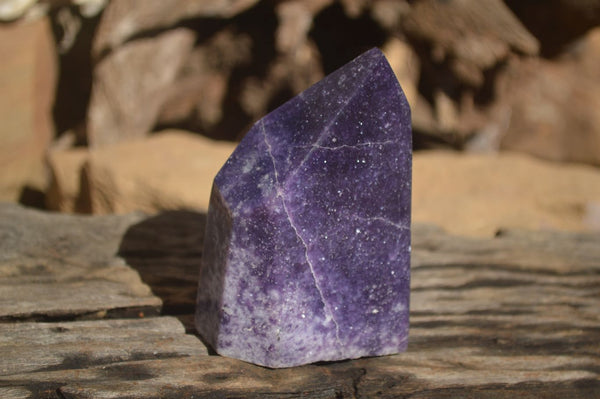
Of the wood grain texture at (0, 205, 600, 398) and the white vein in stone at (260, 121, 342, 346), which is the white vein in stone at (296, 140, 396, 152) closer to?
the white vein in stone at (260, 121, 342, 346)

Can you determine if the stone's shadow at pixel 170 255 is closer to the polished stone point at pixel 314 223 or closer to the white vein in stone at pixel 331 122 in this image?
the polished stone point at pixel 314 223

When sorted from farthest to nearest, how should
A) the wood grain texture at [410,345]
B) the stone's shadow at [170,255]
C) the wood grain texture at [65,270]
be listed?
1. the stone's shadow at [170,255]
2. the wood grain texture at [65,270]
3. the wood grain texture at [410,345]

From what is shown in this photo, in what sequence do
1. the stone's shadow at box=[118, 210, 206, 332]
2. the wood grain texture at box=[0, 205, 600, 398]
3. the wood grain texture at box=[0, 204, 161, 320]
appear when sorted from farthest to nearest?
the stone's shadow at box=[118, 210, 206, 332] → the wood grain texture at box=[0, 204, 161, 320] → the wood grain texture at box=[0, 205, 600, 398]

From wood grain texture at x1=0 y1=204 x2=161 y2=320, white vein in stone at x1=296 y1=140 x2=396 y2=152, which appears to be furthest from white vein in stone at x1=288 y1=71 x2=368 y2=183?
wood grain texture at x1=0 y1=204 x2=161 y2=320

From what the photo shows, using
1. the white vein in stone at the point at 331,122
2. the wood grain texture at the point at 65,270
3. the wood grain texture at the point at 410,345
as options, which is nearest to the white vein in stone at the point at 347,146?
the white vein in stone at the point at 331,122

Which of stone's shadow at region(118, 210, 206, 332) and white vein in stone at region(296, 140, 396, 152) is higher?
white vein in stone at region(296, 140, 396, 152)

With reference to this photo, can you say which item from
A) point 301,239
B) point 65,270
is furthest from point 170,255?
point 301,239

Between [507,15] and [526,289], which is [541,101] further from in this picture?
[526,289]
